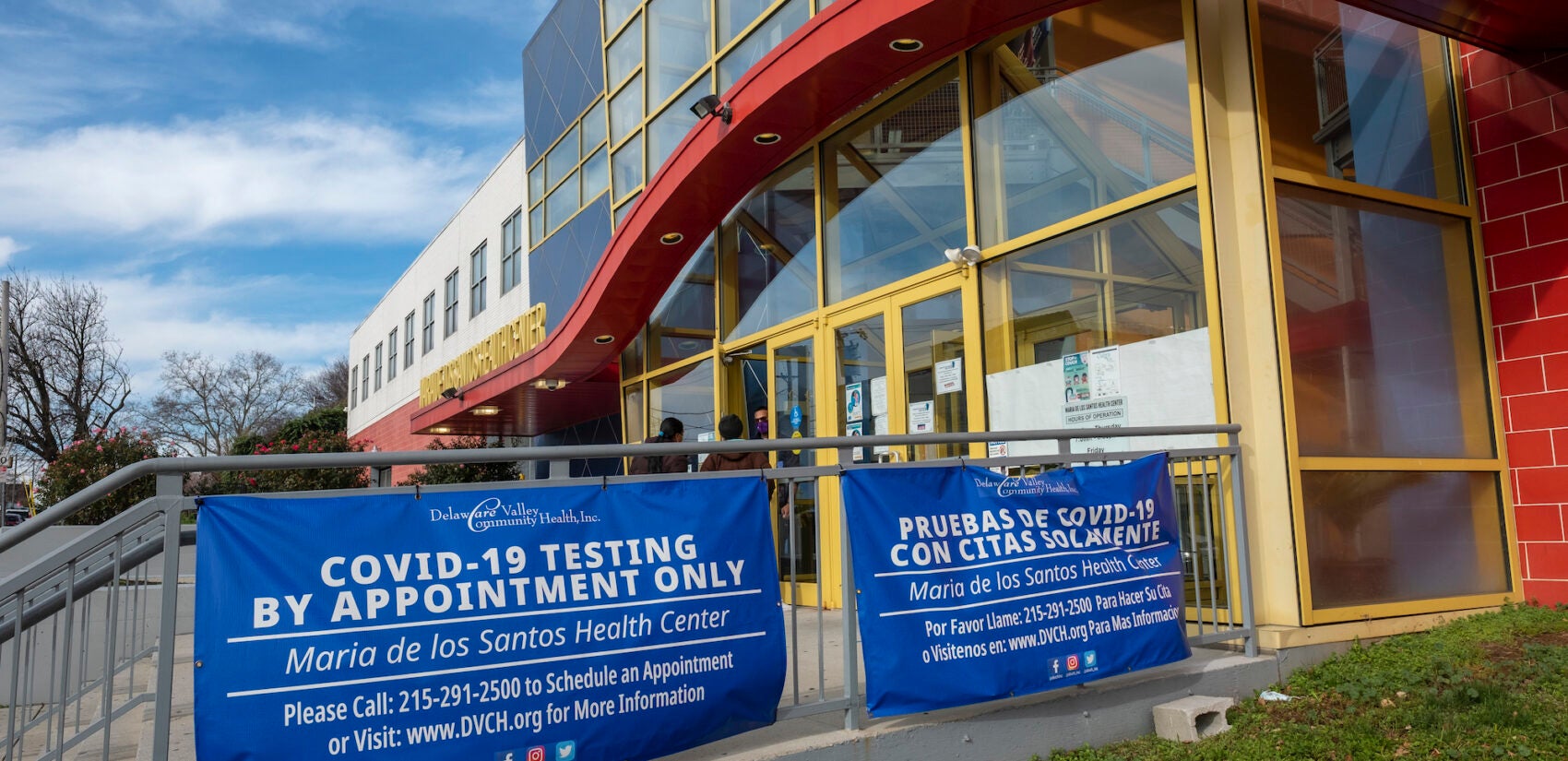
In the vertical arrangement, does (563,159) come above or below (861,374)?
above

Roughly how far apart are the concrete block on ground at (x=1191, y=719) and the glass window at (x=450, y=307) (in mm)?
24753

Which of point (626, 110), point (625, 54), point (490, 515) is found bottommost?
point (490, 515)

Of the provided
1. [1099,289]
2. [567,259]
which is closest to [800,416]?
[1099,289]

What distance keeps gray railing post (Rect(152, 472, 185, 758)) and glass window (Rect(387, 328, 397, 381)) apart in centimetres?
3344

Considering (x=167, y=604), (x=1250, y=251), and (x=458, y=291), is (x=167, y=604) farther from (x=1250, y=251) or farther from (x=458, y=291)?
(x=458, y=291)

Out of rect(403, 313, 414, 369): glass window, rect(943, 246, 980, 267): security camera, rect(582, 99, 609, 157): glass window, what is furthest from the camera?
rect(403, 313, 414, 369): glass window

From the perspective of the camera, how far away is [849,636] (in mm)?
4418

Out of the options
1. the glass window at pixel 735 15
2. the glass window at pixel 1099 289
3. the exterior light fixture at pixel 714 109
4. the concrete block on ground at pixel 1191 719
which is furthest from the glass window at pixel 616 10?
the concrete block on ground at pixel 1191 719

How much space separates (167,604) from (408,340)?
104 feet

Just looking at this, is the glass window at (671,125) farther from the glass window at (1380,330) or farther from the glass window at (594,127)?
the glass window at (1380,330)

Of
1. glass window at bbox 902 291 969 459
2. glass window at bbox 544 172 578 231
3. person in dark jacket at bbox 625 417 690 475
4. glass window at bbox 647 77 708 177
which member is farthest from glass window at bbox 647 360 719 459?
glass window at bbox 544 172 578 231

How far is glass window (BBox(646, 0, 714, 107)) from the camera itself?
37.5 feet

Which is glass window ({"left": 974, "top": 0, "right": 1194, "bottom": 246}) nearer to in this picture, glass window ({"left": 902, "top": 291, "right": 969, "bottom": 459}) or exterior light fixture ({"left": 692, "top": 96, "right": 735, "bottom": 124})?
glass window ({"left": 902, "top": 291, "right": 969, "bottom": 459})

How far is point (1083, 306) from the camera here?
21.7 ft
